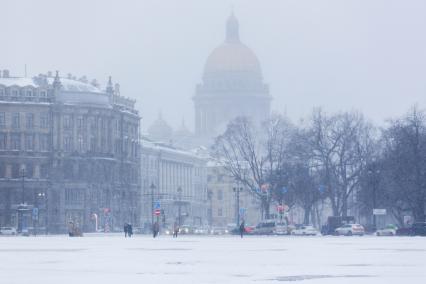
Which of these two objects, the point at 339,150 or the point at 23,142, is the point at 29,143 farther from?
the point at 339,150

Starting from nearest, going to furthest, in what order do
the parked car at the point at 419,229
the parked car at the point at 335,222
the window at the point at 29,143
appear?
the parked car at the point at 419,229, the parked car at the point at 335,222, the window at the point at 29,143

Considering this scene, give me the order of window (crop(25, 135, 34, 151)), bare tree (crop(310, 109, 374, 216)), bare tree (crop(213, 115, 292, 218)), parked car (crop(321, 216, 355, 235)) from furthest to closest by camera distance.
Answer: window (crop(25, 135, 34, 151))
bare tree (crop(213, 115, 292, 218))
bare tree (crop(310, 109, 374, 216))
parked car (crop(321, 216, 355, 235))

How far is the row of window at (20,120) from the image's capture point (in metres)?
195

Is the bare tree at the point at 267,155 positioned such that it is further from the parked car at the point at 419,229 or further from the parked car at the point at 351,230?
the parked car at the point at 419,229

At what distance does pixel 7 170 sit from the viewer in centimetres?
19375

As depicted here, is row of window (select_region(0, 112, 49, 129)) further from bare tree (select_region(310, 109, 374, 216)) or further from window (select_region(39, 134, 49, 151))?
bare tree (select_region(310, 109, 374, 216))

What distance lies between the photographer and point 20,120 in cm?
19588

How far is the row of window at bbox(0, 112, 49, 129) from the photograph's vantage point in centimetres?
19500

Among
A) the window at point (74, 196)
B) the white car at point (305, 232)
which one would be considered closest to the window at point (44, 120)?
the window at point (74, 196)
